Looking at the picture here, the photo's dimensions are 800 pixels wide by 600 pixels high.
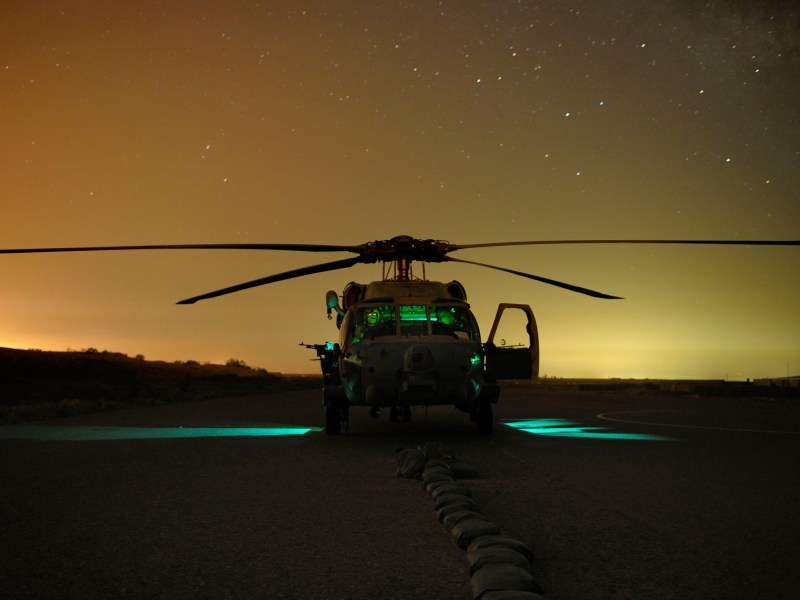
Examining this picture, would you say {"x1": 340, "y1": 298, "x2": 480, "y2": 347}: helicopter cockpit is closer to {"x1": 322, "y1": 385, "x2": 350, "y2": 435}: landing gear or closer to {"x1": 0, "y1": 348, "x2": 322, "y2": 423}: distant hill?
{"x1": 322, "y1": 385, "x2": 350, "y2": 435}: landing gear

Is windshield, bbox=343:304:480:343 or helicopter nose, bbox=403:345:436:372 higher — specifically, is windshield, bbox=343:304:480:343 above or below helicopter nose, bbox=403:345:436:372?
above

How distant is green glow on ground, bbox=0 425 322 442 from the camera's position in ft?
50.4

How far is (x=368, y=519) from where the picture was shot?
711 centimetres

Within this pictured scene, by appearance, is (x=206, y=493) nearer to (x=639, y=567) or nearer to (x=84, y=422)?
(x=639, y=567)

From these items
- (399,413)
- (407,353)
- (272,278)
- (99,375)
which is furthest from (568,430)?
(99,375)

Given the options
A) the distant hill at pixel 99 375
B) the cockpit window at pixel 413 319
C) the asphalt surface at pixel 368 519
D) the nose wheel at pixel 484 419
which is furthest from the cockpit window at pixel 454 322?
the distant hill at pixel 99 375

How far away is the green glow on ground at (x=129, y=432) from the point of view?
15.4 metres

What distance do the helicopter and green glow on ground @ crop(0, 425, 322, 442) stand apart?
2.01 metres

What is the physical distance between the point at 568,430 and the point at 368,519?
11.0m

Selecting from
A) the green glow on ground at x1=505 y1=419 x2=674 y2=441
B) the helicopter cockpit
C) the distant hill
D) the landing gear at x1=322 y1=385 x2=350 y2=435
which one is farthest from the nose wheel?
the distant hill

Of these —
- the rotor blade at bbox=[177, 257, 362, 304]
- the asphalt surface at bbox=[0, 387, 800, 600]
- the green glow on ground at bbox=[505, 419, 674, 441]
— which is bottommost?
the asphalt surface at bbox=[0, 387, 800, 600]

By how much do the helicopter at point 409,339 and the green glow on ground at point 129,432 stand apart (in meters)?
2.01

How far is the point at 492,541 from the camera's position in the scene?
545 centimetres

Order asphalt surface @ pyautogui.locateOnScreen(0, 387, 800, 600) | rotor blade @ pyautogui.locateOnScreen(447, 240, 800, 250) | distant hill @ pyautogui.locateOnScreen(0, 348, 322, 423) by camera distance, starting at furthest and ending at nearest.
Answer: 1. distant hill @ pyautogui.locateOnScreen(0, 348, 322, 423)
2. rotor blade @ pyautogui.locateOnScreen(447, 240, 800, 250)
3. asphalt surface @ pyautogui.locateOnScreen(0, 387, 800, 600)
